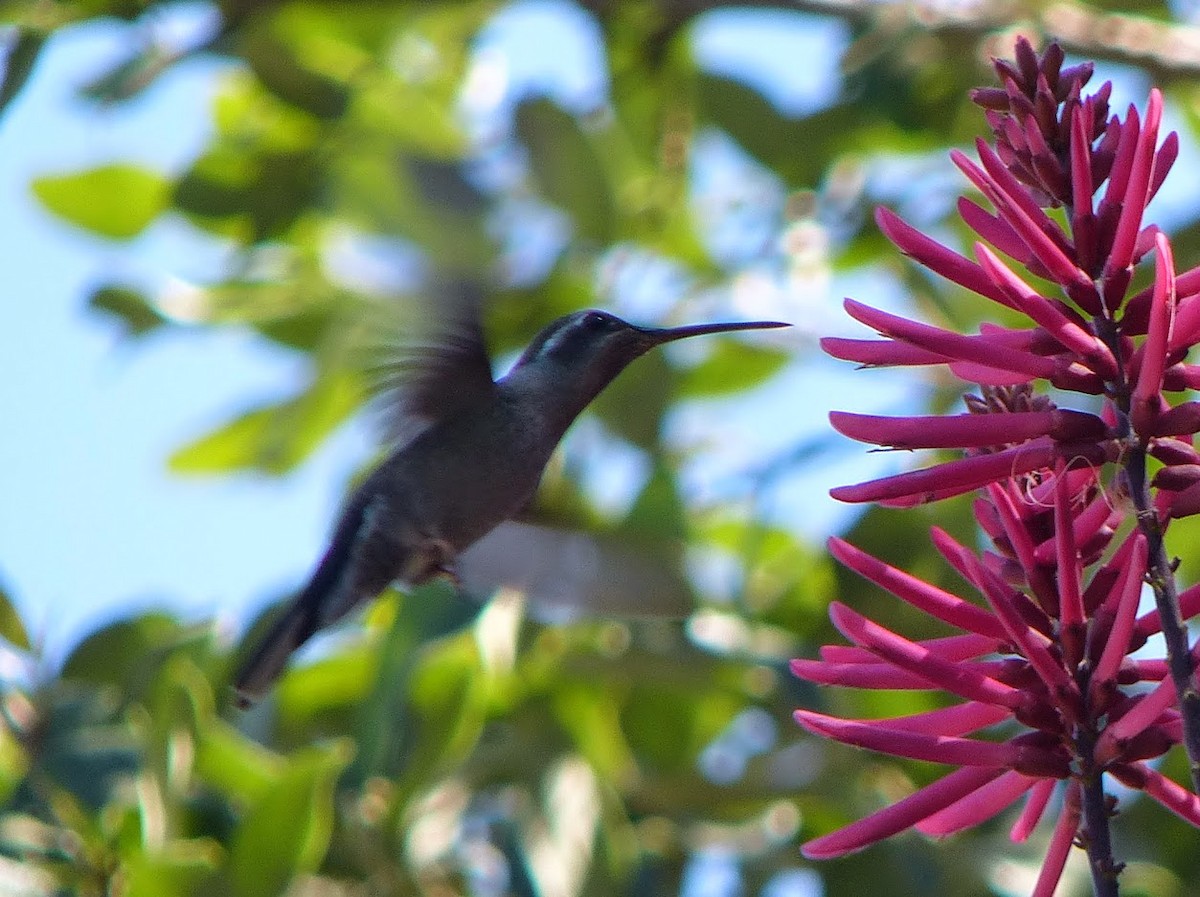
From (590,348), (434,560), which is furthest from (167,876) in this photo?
(590,348)

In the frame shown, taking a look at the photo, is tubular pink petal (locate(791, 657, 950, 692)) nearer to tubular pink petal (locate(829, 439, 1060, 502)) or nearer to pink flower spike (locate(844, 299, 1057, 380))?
tubular pink petal (locate(829, 439, 1060, 502))

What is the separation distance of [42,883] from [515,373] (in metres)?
1.16

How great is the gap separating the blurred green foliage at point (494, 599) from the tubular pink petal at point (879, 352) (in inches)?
53.1

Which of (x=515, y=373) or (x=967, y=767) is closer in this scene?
(x=967, y=767)

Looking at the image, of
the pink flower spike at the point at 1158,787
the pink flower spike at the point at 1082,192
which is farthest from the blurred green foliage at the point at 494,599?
the pink flower spike at the point at 1158,787

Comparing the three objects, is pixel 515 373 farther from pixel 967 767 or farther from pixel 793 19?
pixel 967 767

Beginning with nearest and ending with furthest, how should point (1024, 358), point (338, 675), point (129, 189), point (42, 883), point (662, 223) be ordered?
point (1024, 358), point (42, 883), point (338, 675), point (662, 223), point (129, 189)

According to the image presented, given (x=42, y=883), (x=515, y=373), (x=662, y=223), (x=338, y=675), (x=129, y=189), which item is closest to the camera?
(x=42, y=883)

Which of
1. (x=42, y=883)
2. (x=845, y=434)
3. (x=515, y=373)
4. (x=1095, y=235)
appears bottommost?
→ (x=42, y=883)

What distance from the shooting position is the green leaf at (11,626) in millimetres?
3057

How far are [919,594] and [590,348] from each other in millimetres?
1491

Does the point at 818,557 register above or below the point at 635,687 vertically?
above

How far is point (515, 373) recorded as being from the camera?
10.1 ft

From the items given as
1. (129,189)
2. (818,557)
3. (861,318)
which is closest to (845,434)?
(861,318)
